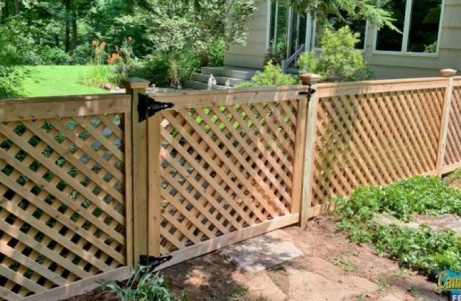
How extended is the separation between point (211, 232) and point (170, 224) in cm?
40

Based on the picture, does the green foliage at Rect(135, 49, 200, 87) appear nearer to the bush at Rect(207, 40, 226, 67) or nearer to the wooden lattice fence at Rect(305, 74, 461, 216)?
the bush at Rect(207, 40, 226, 67)

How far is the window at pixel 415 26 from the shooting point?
7578mm

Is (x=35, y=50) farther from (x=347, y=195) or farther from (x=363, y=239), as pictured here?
(x=363, y=239)

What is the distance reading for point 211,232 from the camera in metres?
3.32

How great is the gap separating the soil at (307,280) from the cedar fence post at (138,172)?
32 cm

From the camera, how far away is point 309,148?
150 inches

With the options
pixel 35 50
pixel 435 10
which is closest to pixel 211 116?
pixel 35 50

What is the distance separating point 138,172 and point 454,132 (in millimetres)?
4568

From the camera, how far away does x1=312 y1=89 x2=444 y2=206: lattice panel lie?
4051mm

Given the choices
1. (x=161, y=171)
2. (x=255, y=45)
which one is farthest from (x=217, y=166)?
(x=255, y=45)

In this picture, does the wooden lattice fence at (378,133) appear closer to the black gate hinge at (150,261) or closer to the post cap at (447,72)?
the post cap at (447,72)

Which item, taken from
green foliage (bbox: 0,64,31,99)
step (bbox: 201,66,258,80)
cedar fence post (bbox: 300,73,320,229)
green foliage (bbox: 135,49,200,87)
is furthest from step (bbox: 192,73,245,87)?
cedar fence post (bbox: 300,73,320,229)

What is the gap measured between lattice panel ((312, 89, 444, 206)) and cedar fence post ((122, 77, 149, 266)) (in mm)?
1721

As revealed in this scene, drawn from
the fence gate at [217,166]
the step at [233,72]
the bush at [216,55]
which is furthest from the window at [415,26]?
the bush at [216,55]
